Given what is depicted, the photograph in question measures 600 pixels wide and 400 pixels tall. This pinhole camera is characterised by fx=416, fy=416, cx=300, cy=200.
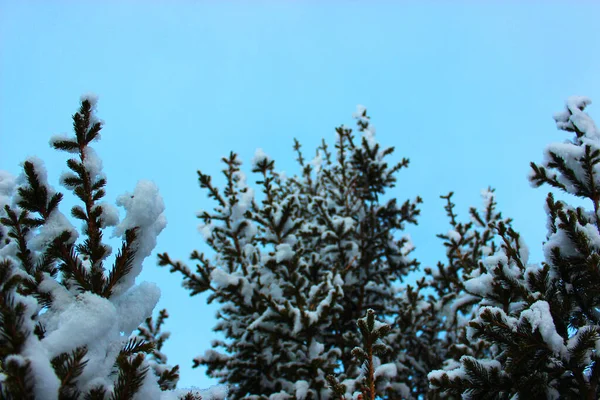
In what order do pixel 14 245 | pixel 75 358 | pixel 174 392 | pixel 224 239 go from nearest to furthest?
pixel 75 358 → pixel 174 392 → pixel 14 245 → pixel 224 239

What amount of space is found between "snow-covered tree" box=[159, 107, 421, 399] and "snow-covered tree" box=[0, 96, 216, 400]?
3.12m

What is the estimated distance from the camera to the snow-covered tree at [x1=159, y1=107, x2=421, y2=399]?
583 centimetres

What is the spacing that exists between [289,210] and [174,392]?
5022 mm

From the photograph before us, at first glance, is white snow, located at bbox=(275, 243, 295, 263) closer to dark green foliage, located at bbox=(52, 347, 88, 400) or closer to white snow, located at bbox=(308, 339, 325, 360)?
white snow, located at bbox=(308, 339, 325, 360)

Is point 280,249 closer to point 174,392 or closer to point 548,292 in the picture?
point 548,292

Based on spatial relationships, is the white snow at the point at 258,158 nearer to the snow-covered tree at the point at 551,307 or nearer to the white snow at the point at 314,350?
the white snow at the point at 314,350

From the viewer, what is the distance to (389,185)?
9656 millimetres

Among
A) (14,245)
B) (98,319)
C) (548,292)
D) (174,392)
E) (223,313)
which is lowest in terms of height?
(174,392)

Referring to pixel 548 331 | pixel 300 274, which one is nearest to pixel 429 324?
pixel 300 274

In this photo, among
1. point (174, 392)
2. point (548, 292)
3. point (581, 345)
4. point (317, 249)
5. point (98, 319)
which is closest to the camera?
point (98, 319)

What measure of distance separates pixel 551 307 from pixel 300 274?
167 inches

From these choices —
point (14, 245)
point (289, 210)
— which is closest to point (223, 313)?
point (289, 210)

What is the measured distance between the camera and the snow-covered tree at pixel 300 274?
19.1 ft

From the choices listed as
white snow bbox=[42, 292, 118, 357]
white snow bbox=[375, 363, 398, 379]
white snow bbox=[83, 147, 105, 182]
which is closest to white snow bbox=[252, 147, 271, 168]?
white snow bbox=[375, 363, 398, 379]
